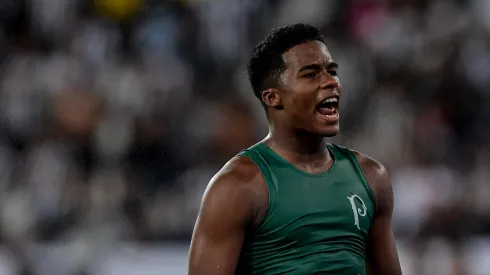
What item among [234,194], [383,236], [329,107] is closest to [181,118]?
[383,236]

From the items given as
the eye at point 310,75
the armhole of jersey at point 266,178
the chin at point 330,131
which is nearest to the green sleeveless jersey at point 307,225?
the armhole of jersey at point 266,178

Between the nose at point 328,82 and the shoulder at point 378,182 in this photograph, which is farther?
the shoulder at point 378,182

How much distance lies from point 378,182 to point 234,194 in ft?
2.04

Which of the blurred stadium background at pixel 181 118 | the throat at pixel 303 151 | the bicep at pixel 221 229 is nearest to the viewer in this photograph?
the bicep at pixel 221 229

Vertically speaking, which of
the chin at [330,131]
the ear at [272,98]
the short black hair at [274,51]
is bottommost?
the chin at [330,131]

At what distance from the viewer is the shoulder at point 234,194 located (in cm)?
309

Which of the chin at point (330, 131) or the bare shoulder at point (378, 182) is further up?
the chin at point (330, 131)

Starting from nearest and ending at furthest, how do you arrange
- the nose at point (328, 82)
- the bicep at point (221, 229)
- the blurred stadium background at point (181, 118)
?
the bicep at point (221, 229) → the nose at point (328, 82) → the blurred stadium background at point (181, 118)

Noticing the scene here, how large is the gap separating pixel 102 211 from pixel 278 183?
5182 millimetres

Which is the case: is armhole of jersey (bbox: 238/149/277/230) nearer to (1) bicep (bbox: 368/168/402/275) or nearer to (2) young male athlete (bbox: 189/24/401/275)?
(2) young male athlete (bbox: 189/24/401/275)

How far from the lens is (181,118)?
28.5ft

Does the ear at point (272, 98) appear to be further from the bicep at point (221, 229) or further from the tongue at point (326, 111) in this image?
the bicep at point (221, 229)

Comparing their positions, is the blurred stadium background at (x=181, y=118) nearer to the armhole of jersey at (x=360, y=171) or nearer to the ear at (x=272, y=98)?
the armhole of jersey at (x=360, y=171)

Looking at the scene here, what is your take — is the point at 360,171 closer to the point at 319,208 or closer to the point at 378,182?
the point at 378,182
